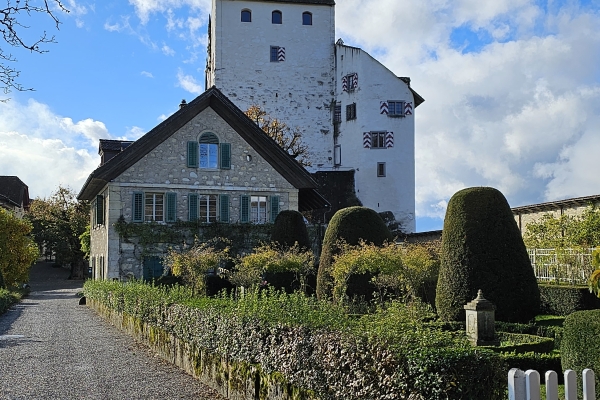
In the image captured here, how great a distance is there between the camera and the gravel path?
32.8 ft

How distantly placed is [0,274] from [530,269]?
80.8 feet

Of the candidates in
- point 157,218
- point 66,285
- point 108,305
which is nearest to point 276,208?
point 157,218

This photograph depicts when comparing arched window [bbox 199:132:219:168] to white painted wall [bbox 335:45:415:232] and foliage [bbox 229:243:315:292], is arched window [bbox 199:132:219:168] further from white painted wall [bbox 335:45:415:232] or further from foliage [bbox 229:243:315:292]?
white painted wall [bbox 335:45:415:232]

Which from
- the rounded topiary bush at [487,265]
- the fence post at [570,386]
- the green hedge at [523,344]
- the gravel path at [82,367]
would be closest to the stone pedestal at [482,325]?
the green hedge at [523,344]

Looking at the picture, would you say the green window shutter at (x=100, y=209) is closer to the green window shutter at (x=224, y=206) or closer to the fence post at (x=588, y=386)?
the green window shutter at (x=224, y=206)

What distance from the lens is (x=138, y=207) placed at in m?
27.4

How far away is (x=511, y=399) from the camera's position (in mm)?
4871

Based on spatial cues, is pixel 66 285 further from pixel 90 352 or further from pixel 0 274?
pixel 90 352

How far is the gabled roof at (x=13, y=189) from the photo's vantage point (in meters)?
70.0

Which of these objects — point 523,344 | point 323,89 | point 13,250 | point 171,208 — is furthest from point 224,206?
point 323,89

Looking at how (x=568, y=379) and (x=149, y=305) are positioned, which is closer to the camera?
(x=568, y=379)

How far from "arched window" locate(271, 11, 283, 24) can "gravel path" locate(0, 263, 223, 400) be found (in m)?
35.8

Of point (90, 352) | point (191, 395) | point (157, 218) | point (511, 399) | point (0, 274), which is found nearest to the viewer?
point (511, 399)

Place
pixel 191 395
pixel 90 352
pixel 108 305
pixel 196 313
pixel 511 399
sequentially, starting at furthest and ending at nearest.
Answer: pixel 108 305, pixel 90 352, pixel 196 313, pixel 191 395, pixel 511 399
